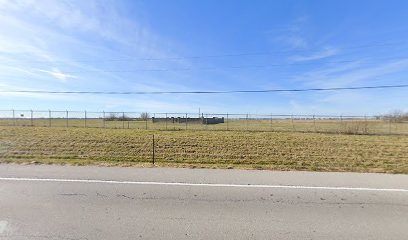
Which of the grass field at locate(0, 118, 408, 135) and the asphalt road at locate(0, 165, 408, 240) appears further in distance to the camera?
the grass field at locate(0, 118, 408, 135)

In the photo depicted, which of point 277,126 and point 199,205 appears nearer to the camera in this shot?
point 199,205

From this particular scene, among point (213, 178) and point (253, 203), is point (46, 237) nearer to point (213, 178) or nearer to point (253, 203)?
point (253, 203)

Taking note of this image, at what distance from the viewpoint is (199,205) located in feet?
17.3

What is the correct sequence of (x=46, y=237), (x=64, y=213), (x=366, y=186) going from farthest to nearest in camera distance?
1. (x=366, y=186)
2. (x=64, y=213)
3. (x=46, y=237)

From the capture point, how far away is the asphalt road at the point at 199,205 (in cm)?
414

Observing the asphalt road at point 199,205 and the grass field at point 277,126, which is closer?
the asphalt road at point 199,205

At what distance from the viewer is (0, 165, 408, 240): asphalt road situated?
13.6 ft

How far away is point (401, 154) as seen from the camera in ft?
47.9

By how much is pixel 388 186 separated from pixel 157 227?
18.1 ft

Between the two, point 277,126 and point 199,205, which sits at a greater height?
point 277,126

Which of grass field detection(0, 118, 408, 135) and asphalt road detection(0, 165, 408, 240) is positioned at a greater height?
grass field detection(0, 118, 408, 135)

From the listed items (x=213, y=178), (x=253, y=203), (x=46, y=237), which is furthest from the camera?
(x=213, y=178)

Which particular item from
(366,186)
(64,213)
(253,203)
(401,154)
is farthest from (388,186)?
(401,154)

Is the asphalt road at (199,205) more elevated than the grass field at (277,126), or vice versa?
the grass field at (277,126)
